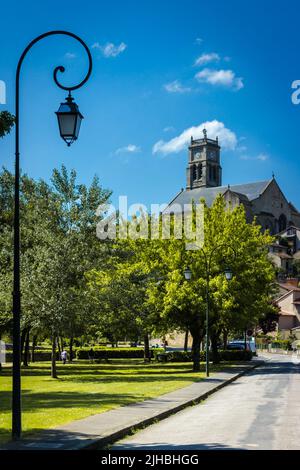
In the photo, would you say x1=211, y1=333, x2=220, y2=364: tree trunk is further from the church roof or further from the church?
the church roof

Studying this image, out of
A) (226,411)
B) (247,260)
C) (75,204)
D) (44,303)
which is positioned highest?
(75,204)

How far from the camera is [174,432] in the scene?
13859mm

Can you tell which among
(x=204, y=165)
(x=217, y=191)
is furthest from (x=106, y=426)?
(x=204, y=165)

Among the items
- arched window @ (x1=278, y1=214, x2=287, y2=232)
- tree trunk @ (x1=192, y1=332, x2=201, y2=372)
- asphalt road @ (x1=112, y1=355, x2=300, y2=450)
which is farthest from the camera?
arched window @ (x1=278, y1=214, x2=287, y2=232)

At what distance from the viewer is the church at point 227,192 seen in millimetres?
147875

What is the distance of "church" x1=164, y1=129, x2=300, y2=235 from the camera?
148 m

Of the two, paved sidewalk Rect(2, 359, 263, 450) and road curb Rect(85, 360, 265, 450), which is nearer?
paved sidewalk Rect(2, 359, 263, 450)

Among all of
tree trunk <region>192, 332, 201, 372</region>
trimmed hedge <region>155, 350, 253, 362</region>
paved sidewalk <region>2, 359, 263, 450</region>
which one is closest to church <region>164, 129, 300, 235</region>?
trimmed hedge <region>155, 350, 253, 362</region>

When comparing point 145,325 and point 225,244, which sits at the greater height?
point 225,244

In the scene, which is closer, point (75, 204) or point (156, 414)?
point (156, 414)

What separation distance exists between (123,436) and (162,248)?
3106 cm

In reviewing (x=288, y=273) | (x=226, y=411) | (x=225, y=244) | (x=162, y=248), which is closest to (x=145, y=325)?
(x=162, y=248)

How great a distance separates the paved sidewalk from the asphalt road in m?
0.26
